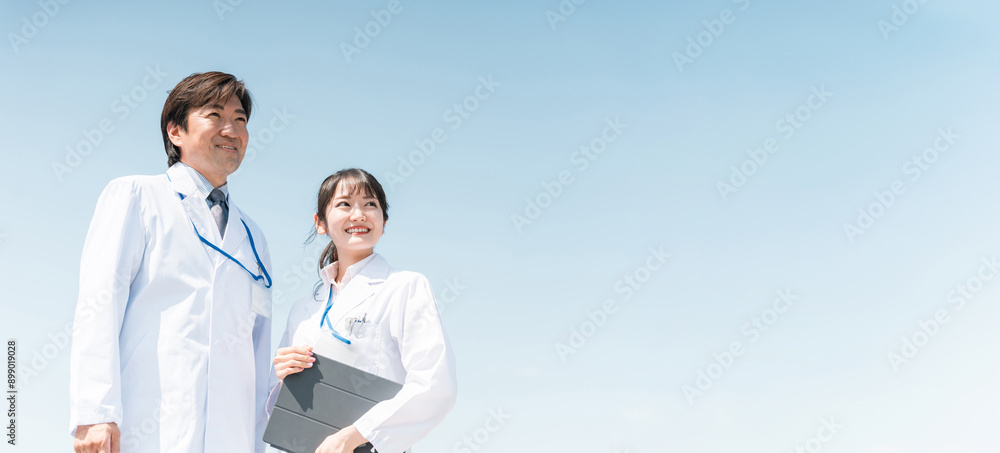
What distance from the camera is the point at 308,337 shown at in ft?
11.0

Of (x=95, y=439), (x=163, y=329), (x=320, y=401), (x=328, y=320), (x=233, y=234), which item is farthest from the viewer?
(x=233, y=234)

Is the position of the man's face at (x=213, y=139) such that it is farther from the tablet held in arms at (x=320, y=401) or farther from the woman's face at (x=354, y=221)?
the tablet held in arms at (x=320, y=401)

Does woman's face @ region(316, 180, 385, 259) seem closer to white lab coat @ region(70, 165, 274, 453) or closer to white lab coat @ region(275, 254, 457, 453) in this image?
white lab coat @ region(275, 254, 457, 453)

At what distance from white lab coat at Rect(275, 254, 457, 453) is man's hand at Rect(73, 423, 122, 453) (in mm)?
832

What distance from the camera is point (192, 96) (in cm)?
364

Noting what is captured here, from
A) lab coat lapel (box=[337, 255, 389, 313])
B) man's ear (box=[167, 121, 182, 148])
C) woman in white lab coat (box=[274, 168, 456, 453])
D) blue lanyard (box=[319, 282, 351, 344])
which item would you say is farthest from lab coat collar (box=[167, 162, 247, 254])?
lab coat lapel (box=[337, 255, 389, 313])

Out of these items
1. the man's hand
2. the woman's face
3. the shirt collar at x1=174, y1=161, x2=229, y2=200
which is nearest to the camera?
the man's hand

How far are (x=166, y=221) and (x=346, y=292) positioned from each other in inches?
35.1

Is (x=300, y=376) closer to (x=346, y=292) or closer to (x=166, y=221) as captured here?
(x=346, y=292)

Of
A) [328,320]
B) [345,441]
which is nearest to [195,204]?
[328,320]

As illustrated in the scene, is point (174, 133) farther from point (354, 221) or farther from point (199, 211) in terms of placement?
point (354, 221)

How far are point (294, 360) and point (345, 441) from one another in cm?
43

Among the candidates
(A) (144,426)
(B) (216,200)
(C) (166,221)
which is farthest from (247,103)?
(A) (144,426)

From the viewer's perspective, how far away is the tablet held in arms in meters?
3.02
